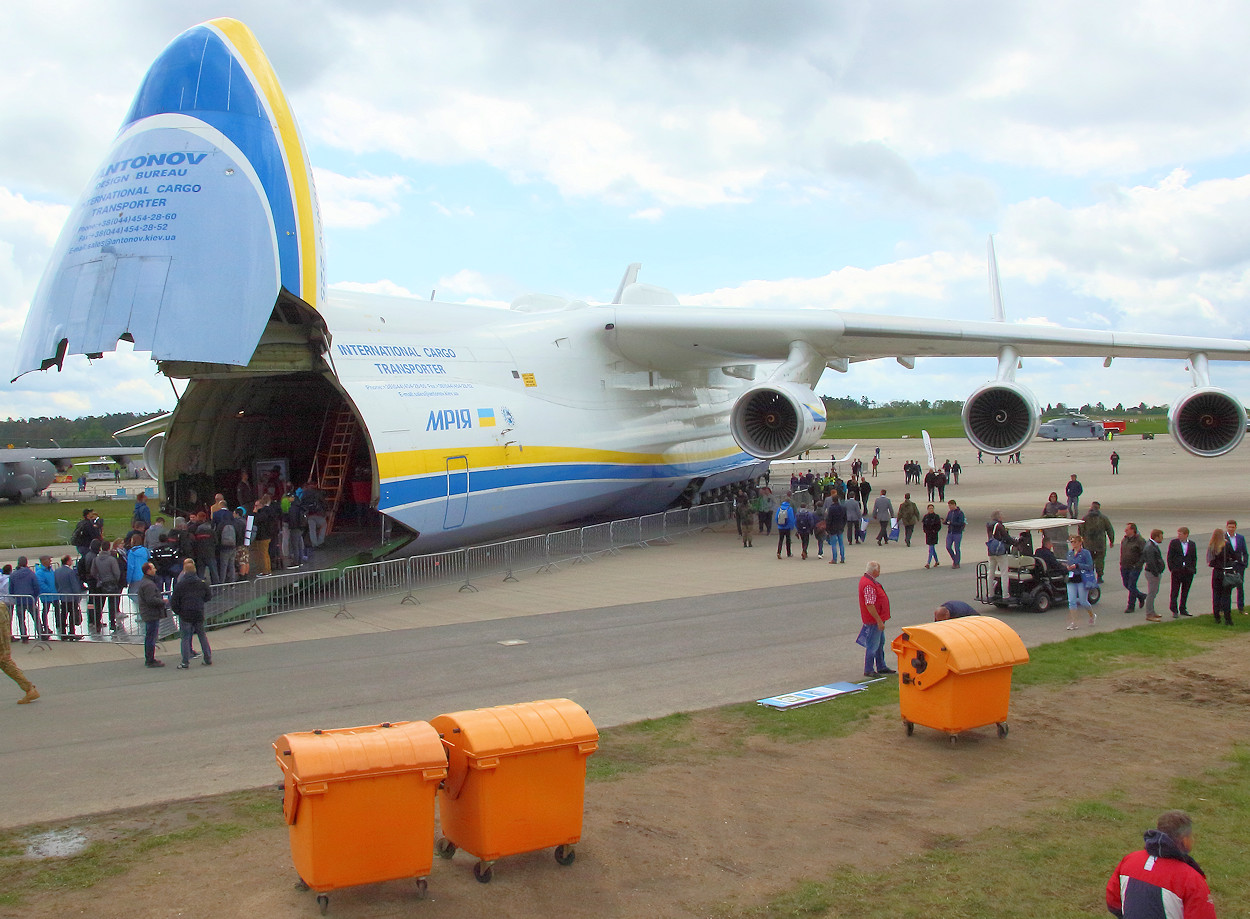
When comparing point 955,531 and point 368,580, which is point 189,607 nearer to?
point 368,580

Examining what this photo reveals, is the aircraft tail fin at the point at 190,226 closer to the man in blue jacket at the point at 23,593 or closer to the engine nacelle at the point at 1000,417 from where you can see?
the man in blue jacket at the point at 23,593

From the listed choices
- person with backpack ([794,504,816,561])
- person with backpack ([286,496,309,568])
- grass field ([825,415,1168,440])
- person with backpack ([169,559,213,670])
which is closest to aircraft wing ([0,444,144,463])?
person with backpack ([286,496,309,568])

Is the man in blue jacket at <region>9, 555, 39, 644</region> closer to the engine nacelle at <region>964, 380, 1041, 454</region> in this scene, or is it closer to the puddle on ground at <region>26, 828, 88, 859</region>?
the puddle on ground at <region>26, 828, 88, 859</region>

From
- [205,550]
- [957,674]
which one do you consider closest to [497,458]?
[205,550]

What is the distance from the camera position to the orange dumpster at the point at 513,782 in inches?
208

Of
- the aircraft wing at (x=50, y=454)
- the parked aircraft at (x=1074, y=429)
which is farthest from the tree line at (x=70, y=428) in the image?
the parked aircraft at (x=1074, y=429)

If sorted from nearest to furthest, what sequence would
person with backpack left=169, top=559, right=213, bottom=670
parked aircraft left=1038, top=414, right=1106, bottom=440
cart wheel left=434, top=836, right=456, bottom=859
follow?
cart wheel left=434, top=836, right=456, bottom=859 → person with backpack left=169, top=559, right=213, bottom=670 → parked aircraft left=1038, top=414, right=1106, bottom=440

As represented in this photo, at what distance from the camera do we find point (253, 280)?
12625mm

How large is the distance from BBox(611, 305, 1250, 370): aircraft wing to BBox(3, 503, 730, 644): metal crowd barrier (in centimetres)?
381

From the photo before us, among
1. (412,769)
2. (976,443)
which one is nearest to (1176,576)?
(976,443)

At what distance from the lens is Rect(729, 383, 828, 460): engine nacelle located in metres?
19.6

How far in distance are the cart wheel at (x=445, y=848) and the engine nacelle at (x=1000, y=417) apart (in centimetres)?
1659

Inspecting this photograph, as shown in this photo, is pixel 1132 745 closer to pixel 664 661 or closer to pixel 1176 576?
pixel 664 661

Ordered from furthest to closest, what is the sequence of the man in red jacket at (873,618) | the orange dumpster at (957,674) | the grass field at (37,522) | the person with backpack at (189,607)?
the grass field at (37,522) → the person with backpack at (189,607) → the man in red jacket at (873,618) → the orange dumpster at (957,674)
